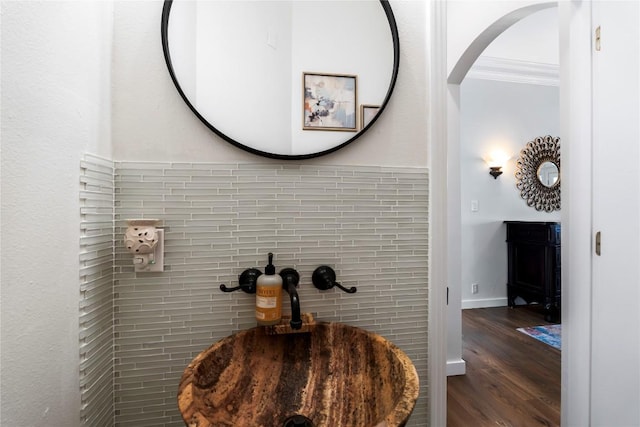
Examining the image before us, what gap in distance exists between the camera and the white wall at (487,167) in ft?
11.5

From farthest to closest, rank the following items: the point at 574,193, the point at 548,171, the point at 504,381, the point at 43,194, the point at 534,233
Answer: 1. the point at 548,171
2. the point at 534,233
3. the point at 504,381
4. the point at 574,193
5. the point at 43,194

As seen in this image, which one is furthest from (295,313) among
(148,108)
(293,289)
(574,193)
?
(574,193)

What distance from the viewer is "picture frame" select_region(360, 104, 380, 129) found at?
2.88ft

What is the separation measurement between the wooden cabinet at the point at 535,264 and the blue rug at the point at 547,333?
0.75ft

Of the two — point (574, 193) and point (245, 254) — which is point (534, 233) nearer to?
point (574, 193)

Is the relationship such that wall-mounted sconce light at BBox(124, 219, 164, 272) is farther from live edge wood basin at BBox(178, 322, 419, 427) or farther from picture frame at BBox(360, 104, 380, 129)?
picture frame at BBox(360, 104, 380, 129)

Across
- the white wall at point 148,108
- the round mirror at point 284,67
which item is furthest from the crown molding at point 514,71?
the white wall at point 148,108

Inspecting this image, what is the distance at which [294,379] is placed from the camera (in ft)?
2.37

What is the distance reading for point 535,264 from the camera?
325 centimetres

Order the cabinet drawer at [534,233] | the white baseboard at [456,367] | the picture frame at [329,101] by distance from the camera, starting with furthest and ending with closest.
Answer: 1. the cabinet drawer at [534,233]
2. the white baseboard at [456,367]
3. the picture frame at [329,101]

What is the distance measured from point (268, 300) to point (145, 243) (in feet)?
1.07

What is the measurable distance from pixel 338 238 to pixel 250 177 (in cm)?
30

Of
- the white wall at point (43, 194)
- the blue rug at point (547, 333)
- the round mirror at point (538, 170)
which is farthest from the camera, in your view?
the round mirror at point (538, 170)

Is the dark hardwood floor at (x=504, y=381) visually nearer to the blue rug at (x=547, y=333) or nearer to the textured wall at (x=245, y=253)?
the blue rug at (x=547, y=333)
